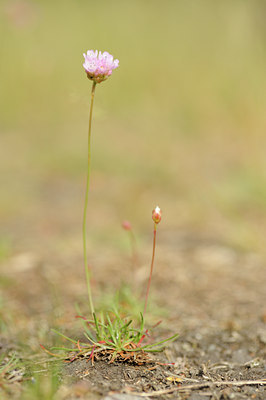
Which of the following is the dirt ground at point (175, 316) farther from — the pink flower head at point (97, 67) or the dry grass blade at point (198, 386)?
the pink flower head at point (97, 67)

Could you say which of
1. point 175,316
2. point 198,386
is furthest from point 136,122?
point 198,386

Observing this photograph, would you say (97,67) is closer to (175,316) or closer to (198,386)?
(198,386)

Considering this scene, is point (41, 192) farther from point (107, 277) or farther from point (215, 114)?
point (215, 114)

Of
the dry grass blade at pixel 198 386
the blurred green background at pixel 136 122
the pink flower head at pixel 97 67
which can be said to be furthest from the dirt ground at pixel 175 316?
the pink flower head at pixel 97 67

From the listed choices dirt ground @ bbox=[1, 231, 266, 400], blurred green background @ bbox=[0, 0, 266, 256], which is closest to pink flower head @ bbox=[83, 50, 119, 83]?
dirt ground @ bbox=[1, 231, 266, 400]

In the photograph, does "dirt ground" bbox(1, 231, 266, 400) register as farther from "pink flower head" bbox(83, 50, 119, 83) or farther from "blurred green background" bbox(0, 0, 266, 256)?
"pink flower head" bbox(83, 50, 119, 83)

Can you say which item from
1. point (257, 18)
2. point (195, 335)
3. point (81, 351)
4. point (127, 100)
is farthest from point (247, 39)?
point (81, 351)
